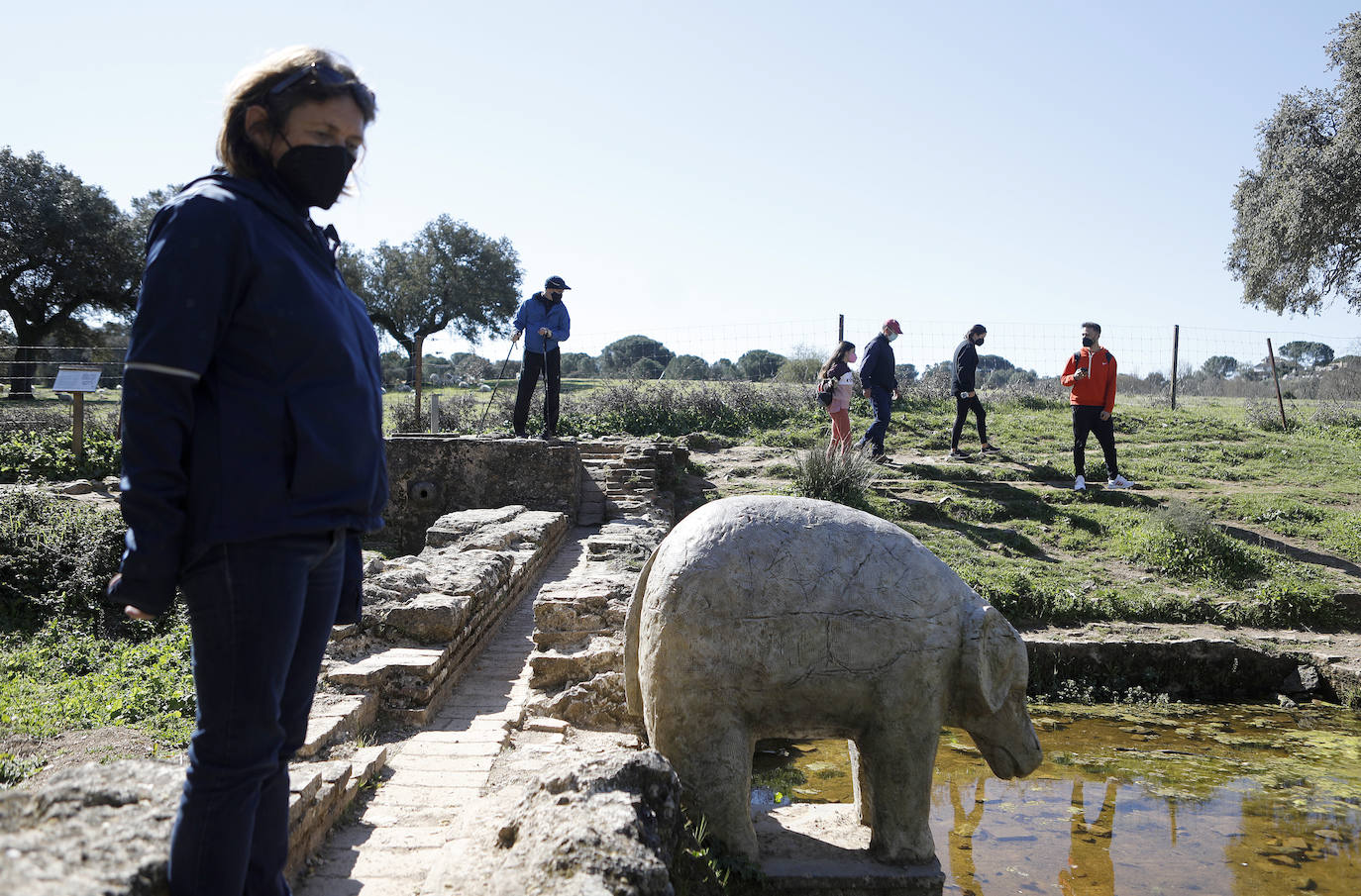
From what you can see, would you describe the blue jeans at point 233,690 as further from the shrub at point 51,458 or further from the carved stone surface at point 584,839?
the shrub at point 51,458

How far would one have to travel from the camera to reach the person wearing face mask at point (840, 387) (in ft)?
40.0

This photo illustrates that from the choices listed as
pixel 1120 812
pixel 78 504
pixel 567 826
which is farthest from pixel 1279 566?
pixel 78 504

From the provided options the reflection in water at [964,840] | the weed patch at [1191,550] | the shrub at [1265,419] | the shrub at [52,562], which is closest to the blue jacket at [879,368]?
the weed patch at [1191,550]

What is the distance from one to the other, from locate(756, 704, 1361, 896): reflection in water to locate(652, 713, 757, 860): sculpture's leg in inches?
67.6

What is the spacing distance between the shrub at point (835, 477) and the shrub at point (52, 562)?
7.42 metres

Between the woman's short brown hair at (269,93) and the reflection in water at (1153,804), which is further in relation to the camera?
the reflection in water at (1153,804)

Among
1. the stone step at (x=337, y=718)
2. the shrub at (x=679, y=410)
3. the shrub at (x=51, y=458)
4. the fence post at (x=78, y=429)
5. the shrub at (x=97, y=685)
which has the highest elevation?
the shrub at (x=679, y=410)

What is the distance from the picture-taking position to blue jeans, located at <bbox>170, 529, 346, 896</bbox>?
6.02ft

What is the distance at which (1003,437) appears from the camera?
50.2 feet

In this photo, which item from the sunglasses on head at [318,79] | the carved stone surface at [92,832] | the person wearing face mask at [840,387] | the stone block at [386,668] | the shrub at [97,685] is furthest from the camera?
the person wearing face mask at [840,387]

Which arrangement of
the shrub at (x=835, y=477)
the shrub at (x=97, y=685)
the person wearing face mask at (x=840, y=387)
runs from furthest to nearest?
the person wearing face mask at (x=840, y=387), the shrub at (x=835, y=477), the shrub at (x=97, y=685)

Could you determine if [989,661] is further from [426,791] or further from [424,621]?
[424,621]

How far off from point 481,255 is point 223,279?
33.8 meters

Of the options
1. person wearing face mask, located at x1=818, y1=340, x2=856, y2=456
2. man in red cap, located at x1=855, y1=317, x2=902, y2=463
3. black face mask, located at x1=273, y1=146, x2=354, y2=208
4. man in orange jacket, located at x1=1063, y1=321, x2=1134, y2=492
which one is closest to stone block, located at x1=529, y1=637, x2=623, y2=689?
black face mask, located at x1=273, y1=146, x2=354, y2=208
